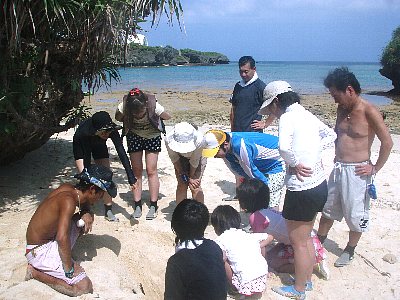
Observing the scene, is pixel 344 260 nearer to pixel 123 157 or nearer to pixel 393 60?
pixel 123 157

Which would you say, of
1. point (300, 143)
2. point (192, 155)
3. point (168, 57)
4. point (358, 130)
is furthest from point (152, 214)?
point (168, 57)


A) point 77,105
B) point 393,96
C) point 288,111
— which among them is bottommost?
point 393,96

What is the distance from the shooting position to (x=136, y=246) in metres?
4.34

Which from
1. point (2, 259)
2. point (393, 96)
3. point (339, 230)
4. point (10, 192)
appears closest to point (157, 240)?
point (2, 259)

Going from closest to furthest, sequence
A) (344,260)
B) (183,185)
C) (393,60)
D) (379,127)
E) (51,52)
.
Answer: (379,127) → (344,260) → (183,185) → (51,52) → (393,60)

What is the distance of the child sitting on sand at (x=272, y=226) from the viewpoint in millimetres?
3816

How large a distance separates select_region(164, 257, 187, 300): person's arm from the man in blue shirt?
5.87 feet

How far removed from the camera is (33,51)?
17.0 feet

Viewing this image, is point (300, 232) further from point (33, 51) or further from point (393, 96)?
point (393, 96)

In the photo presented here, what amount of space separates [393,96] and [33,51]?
26408 millimetres

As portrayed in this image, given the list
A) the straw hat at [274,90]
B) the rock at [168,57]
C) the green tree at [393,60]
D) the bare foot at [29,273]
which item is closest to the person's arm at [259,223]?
the straw hat at [274,90]

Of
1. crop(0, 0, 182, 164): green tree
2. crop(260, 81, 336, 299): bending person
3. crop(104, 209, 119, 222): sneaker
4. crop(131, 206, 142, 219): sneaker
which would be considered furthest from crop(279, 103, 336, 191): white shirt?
crop(0, 0, 182, 164): green tree

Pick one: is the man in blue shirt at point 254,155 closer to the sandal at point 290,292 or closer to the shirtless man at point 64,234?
the sandal at point 290,292

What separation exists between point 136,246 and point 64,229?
1.15 meters
